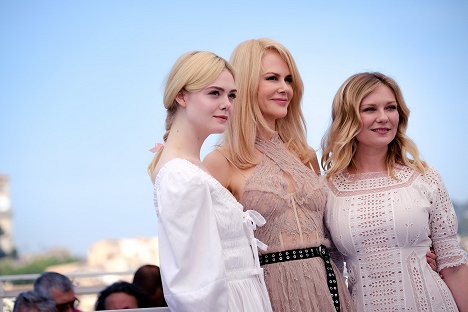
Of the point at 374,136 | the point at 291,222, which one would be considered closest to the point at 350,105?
the point at 374,136

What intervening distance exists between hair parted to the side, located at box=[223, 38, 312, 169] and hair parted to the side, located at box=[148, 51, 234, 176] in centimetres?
46

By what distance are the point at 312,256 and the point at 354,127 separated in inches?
19.9

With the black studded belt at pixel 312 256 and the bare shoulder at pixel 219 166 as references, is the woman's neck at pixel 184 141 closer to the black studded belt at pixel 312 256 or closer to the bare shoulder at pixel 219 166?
the bare shoulder at pixel 219 166

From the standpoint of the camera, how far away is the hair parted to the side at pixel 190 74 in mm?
2283

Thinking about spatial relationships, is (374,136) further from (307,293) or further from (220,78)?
(220,78)

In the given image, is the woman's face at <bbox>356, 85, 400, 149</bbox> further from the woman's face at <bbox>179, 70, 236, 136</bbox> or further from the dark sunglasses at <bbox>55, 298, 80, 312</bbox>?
the dark sunglasses at <bbox>55, 298, 80, 312</bbox>

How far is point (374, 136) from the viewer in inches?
116

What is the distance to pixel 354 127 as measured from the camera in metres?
2.97
